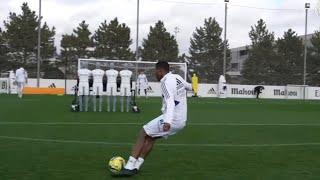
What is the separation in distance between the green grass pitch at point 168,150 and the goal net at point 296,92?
122 ft

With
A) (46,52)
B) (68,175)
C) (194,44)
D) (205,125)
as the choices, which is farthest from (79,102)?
(194,44)

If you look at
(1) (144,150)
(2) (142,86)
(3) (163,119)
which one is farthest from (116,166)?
(2) (142,86)

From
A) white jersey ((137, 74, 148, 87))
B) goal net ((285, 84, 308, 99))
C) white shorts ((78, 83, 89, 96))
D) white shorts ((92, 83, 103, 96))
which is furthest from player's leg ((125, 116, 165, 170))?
goal net ((285, 84, 308, 99))

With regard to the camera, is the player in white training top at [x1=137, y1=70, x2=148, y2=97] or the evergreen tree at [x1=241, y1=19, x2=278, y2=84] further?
the evergreen tree at [x1=241, y1=19, x2=278, y2=84]

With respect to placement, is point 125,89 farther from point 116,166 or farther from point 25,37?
point 25,37

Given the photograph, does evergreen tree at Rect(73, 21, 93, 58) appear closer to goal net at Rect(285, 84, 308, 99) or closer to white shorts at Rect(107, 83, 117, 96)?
goal net at Rect(285, 84, 308, 99)

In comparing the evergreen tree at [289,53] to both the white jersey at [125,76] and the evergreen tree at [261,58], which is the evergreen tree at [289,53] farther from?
the white jersey at [125,76]

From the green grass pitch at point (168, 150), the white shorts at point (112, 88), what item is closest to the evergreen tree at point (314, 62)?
the white shorts at point (112, 88)

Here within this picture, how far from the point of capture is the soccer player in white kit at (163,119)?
911 centimetres

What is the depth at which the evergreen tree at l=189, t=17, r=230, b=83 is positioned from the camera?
8044 centimetres

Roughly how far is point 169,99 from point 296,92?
5016cm

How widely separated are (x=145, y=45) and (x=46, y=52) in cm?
1397

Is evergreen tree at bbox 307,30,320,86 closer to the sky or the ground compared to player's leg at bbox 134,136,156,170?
closer to the sky

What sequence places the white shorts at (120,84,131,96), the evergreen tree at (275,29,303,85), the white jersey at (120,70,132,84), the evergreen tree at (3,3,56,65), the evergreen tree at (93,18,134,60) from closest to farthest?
the white jersey at (120,70,132,84), the white shorts at (120,84,131,96), the evergreen tree at (275,29,303,85), the evergreen tree at (3,3,56,65), the evergreen tree at (93,18,134,60)
